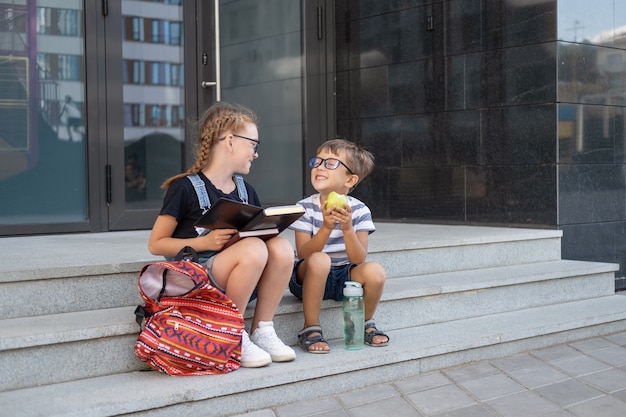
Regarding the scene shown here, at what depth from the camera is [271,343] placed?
11.5ft

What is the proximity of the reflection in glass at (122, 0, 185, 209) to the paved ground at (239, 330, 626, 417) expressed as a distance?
10.0ft

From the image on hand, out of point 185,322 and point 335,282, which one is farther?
point 335,282

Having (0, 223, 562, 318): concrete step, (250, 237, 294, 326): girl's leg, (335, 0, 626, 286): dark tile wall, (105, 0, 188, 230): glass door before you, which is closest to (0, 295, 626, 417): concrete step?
(250, 237, 294, 326): girl's leg

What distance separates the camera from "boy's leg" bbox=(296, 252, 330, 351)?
3.69 m

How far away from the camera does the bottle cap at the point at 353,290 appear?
3.71m

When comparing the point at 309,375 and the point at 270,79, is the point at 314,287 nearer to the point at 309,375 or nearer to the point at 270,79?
the point at 309,375

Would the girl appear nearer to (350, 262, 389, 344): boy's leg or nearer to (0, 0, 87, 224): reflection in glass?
(350, 262, 389, 344): boy's leg

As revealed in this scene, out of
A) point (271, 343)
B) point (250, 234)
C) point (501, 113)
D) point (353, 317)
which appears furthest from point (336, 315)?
point (501, 113)

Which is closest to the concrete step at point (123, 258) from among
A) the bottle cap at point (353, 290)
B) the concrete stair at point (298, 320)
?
the concrete stair at point (298, 320)

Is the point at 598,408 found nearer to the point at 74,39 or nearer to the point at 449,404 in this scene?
the point at 449,404

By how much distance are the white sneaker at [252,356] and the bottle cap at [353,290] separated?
50 cm

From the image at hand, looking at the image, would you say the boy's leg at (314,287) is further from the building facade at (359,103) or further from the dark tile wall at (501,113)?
the dark tile wall at (501,113)

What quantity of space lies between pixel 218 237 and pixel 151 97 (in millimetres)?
3091

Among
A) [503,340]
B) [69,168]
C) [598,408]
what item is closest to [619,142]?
[503,340]
